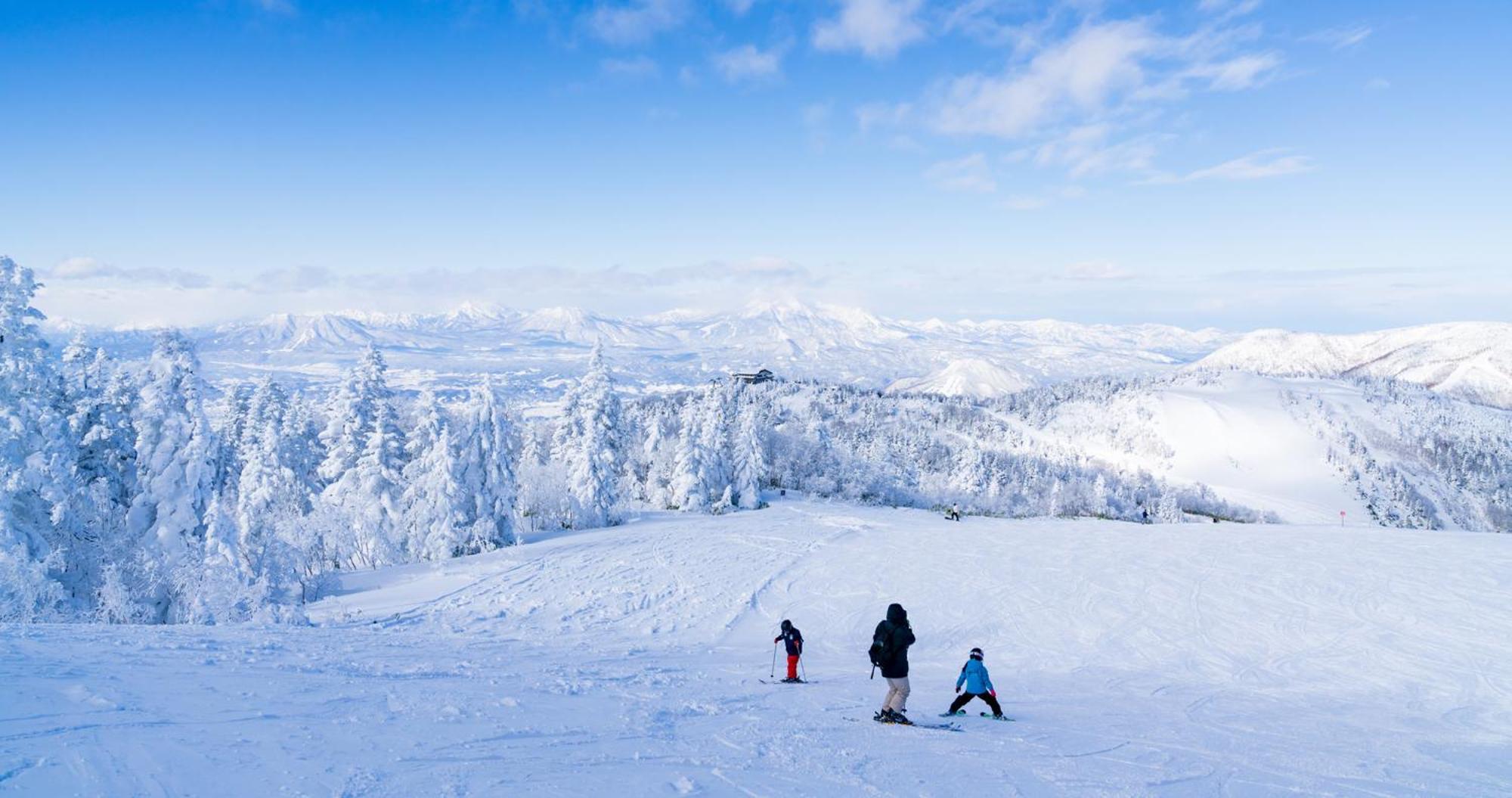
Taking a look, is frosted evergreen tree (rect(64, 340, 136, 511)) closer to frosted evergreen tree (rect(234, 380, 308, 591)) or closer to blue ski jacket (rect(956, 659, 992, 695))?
frosted evergreen tree (rect(234, 380, 308, 591))

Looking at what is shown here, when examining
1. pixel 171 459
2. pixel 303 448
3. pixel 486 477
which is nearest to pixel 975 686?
pixel 486 477

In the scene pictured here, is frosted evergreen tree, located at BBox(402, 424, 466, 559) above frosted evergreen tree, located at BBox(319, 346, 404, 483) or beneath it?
beneath

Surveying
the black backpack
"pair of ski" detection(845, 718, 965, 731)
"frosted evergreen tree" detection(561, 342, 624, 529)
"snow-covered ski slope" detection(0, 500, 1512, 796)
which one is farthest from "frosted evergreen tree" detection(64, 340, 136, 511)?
the black backpack

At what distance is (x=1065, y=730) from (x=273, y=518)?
36.9m

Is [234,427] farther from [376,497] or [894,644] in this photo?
[894,644]

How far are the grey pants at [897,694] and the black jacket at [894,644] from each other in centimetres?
15

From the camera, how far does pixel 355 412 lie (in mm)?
44719

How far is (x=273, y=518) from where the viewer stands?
34.0 m

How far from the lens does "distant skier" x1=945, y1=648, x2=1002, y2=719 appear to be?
42.2 ft

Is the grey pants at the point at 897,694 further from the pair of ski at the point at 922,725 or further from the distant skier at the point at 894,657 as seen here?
the pair of ski at the point at 922,725

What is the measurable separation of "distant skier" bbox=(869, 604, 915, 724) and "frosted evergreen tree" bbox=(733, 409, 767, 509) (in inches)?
1727

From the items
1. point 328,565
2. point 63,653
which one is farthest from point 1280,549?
point 328,565

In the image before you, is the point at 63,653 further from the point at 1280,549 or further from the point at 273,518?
the point at 1280,549

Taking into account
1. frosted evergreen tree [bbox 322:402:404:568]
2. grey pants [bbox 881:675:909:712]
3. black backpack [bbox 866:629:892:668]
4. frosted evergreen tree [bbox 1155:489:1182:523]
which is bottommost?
frosted evergreen tree [bbox 1155:489:1182:523]
